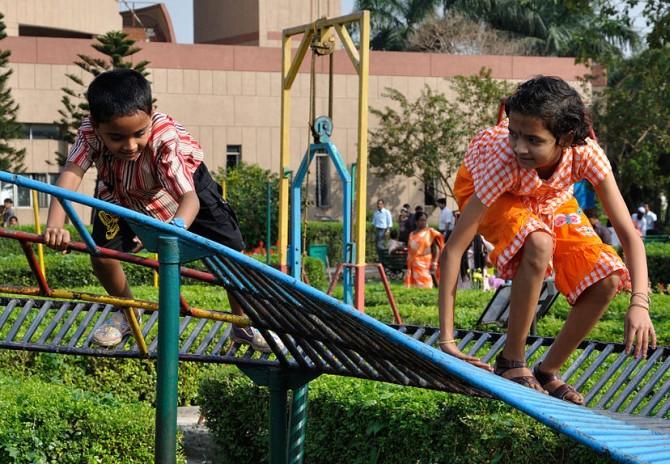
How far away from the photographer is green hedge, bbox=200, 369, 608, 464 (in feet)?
14.0

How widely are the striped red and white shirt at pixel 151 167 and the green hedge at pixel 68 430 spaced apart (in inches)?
50.4

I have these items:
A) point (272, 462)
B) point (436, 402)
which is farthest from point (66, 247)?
point (436, 402)

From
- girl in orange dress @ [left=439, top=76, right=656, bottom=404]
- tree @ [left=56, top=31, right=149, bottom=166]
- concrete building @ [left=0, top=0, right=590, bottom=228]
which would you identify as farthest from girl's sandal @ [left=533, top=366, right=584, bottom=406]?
concrete building @ [left=0, top=0, right=590, bottom=228]

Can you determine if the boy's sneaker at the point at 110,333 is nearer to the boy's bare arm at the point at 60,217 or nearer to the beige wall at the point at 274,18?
the boy's bare arm at the point at 60,217

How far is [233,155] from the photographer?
1211 inches

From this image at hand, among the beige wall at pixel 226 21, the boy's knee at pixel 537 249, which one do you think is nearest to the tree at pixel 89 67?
the beige wall at pixel 226 21

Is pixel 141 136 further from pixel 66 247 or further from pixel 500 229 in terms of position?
pixel 500 229

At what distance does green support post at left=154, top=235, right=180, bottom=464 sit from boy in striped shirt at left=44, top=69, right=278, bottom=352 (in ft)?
1.82

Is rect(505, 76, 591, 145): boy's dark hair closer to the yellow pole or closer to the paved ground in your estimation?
the paved ground

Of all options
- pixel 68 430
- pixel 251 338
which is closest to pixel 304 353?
pixel 251 338

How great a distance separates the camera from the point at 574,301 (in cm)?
379

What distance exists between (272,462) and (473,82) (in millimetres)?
26316

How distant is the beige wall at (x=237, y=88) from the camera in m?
29.2

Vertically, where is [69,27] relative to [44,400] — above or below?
above
